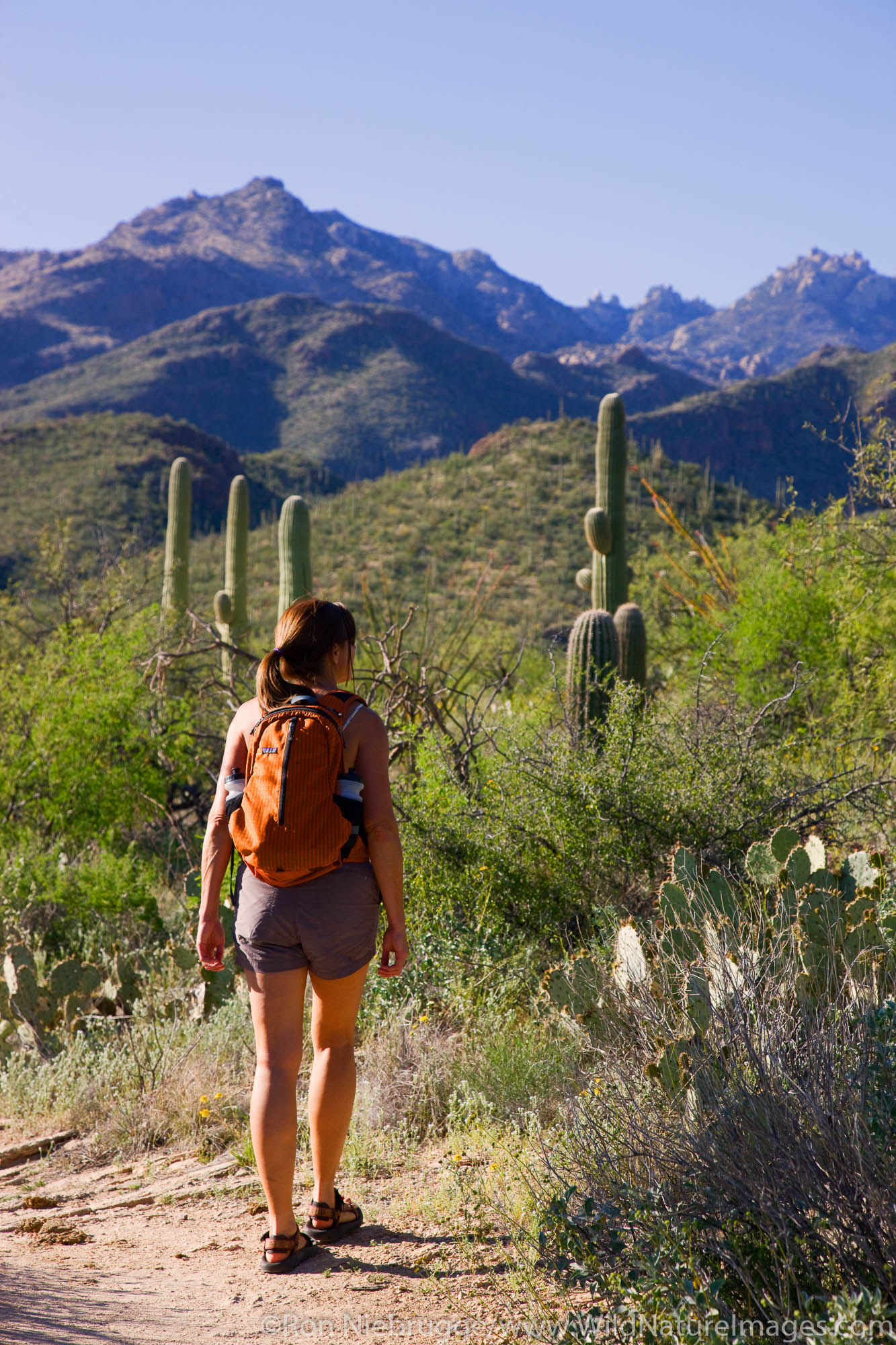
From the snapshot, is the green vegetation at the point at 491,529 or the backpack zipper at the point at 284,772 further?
the green vegetation at the point at 491,529

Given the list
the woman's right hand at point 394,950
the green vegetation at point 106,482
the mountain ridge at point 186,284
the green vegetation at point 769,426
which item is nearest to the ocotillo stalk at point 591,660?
the woman's right hand at point 394,950

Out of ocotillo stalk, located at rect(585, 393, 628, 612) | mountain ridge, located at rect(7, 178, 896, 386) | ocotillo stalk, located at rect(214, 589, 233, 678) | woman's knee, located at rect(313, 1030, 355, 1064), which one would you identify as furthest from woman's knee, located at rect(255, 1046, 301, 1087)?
mountain ridge, located at rect(7, 178, 896, 386)

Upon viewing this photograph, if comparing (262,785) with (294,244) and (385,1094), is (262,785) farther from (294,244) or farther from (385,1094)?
(294,244)

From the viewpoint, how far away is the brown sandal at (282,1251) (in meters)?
2.82

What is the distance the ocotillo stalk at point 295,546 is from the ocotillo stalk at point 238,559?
101 inches

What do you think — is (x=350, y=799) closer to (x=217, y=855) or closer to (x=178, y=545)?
(x=217, y=855)

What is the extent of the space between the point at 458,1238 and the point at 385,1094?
95cm

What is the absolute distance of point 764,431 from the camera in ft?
200

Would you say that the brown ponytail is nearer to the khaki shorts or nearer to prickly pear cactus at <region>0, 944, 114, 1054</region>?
the khaki shorts

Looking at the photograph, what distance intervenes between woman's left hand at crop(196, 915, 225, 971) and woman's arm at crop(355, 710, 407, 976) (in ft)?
1.66

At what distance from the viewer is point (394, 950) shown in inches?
113

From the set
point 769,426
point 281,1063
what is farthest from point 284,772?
point 769,426

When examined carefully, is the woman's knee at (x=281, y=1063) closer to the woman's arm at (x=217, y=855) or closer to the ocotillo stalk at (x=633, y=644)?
the woman's arm at (x=217, y=855)

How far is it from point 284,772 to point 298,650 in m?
0.37
